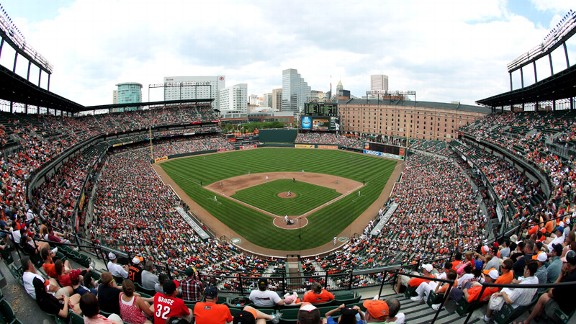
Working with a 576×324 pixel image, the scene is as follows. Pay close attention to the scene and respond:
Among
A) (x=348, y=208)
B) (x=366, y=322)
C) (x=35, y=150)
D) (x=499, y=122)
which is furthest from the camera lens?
(x=499, y=122)

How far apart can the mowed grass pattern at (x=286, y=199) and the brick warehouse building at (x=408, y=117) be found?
46711 millimetres

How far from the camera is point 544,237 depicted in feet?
32.8

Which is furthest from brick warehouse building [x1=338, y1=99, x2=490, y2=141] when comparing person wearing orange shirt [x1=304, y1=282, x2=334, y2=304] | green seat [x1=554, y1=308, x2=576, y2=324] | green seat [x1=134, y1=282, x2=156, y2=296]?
green seat [x1=134, y1=282, x2=156, y2=296]

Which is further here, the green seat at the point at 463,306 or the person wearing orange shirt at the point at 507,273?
the green seat at the point at 463,306

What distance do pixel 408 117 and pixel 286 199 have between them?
233 ft

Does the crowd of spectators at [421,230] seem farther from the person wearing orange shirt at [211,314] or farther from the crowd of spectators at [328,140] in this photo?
the crowd of spectators at [328,140]

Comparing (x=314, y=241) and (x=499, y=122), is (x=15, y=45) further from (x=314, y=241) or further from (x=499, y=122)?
(x=499, y=122)

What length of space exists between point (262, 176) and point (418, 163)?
2696 cm

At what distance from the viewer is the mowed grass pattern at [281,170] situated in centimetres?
2764

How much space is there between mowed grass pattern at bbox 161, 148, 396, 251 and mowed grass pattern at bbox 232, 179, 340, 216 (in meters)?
1.74

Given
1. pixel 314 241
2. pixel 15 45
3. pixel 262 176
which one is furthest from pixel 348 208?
pixel 15 45

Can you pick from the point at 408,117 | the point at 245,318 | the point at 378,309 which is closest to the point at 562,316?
the point at 378,309

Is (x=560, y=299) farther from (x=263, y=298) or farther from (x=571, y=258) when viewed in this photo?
(x=263, y=298)


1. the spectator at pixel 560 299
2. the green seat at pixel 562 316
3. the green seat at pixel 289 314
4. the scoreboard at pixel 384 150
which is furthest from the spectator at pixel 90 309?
the scoreboard at pixel 384 150
